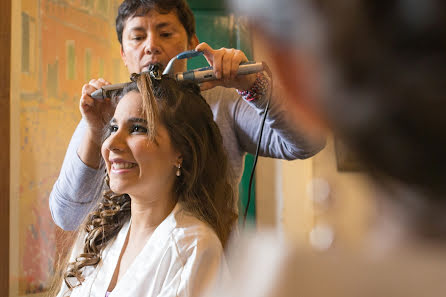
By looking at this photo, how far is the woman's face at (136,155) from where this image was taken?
1109 millimetres

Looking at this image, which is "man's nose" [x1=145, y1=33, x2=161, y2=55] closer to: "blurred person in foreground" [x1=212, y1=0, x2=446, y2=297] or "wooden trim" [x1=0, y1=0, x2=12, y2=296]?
"wooden trim" [x1=0, y1=0, x2=12, y2=296]

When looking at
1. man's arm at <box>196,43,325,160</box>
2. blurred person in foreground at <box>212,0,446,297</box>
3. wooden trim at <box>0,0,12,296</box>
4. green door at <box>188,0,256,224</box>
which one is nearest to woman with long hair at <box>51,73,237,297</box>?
man's arm at <box>196,43,325,160</box>

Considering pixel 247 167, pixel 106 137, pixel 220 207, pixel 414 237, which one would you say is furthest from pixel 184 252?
pixel 247 167

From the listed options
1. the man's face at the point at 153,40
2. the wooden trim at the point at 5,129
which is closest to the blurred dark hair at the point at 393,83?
the man's face at the point at 153,40

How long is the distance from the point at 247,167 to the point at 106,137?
3.97ft

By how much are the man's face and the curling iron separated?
4 centimetres

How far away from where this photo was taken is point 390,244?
22 cm

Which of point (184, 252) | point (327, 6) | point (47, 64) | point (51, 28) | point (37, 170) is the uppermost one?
point (51, 28)

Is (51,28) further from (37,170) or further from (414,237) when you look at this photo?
(414,237)

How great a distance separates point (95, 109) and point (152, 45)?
0.21m

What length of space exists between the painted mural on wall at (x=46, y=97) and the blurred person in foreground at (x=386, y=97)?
1430mm

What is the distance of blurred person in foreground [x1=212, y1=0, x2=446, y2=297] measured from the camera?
0.63ft

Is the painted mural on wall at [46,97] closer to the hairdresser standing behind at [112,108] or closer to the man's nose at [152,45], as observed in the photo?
the hairdresser standing behind at [112,108]

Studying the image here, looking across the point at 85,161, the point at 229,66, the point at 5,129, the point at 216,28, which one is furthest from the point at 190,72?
the point at 216,28
